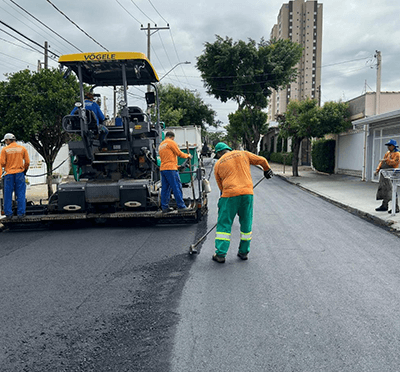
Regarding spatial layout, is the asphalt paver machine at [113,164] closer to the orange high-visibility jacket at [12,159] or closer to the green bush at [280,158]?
the orange high-visibility jacket at [12,159]

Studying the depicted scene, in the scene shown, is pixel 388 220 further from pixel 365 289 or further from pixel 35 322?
pixel 35 322

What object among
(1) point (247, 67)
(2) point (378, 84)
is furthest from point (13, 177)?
(1) point (247, 67)

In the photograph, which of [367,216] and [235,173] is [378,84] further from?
[235,173]

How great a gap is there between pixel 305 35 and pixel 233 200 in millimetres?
115762

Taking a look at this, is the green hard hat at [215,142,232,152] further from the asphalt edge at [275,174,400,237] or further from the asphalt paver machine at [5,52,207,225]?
the asphalt edge at [275,174,400,237]

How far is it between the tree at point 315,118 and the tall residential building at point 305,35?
295 feet

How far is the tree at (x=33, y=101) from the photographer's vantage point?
11.8 meters

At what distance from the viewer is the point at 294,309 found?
3.98 meters

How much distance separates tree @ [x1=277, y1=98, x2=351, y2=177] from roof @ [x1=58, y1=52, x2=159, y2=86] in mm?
13548

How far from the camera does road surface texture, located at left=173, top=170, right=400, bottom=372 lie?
3.06m

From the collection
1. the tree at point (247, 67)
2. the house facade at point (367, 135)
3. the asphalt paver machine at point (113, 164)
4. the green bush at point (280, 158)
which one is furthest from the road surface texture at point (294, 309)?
the tree at point (247, 67)

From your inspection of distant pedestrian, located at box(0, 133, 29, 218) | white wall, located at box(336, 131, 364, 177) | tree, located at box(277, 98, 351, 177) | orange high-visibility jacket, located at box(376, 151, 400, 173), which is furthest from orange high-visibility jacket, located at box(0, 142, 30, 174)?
white wall, located at box(336, 131, 364, 177)

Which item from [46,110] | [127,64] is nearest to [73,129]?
[127,64]

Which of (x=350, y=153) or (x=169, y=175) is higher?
(x=350, y=153)
